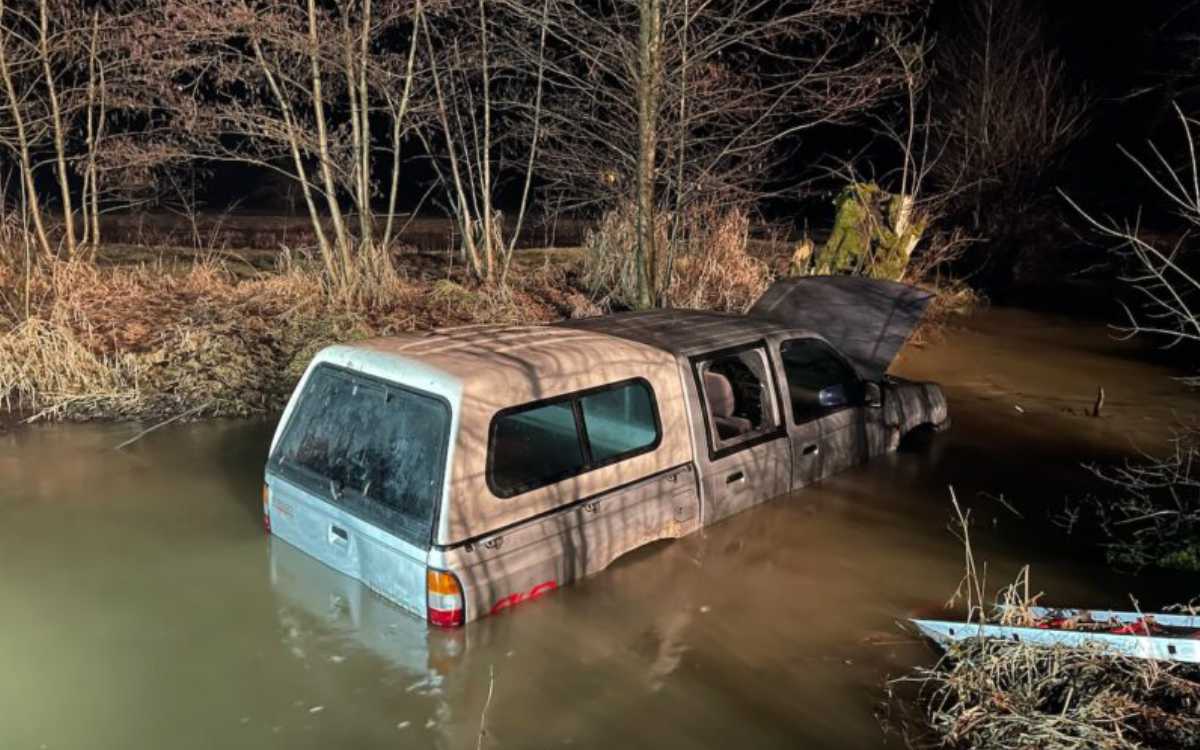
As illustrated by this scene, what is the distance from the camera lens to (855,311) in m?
8.58

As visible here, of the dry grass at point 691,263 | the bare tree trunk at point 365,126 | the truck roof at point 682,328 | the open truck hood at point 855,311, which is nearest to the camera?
the truck roof at point 682,328

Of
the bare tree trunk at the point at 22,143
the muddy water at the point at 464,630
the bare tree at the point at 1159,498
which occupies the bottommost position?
the muddy water at the point at 464,630

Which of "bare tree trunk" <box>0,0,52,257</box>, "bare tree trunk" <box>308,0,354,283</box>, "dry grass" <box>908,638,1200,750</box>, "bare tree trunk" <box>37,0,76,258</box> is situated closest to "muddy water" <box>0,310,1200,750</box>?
"dry grass" <box>908,638,1200,750</box>

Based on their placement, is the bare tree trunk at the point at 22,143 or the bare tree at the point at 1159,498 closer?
the bare tree at the point at 1159,498

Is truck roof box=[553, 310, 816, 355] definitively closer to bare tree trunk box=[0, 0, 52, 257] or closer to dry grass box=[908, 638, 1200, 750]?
dry grass box=[908, 638, 1200, 750]

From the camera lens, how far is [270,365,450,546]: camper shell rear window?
5123 millimetres

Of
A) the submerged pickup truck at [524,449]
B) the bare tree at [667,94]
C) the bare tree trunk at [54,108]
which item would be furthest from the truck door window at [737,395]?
the bare tree trunk at [54,108]

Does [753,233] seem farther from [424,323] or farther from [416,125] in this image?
[424,323]

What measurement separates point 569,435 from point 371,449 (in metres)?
1.09

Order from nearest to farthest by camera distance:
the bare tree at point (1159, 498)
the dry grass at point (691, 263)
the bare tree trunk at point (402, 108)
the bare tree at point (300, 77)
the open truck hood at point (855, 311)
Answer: the bare tree at point (1159, 498)
the open truck hood at point (855, 311)
the bare tree at point (300, 77)
the bare tree trunk at point (402, 108)
the dry grass at point (691, 263)

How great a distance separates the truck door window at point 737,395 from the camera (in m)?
6.48

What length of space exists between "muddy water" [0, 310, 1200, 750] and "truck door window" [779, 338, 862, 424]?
60 centimetres

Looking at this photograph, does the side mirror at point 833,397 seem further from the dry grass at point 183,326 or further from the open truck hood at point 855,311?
the dry grass at point 183,326

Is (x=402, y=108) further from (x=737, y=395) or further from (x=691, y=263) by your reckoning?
(x=737, y=395)
